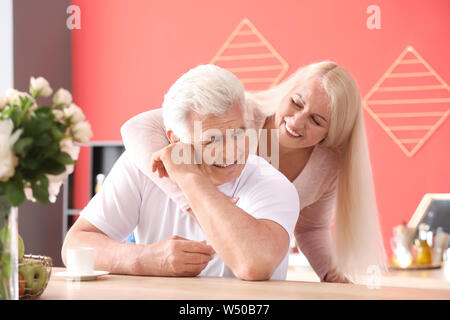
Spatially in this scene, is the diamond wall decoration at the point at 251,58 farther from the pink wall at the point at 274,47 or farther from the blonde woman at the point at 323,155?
the blonde woman at the point at 323,155

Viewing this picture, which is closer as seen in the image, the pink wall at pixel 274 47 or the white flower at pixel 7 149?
the white flower at pixel 7 149

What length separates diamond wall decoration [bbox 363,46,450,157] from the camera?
12.9 ft

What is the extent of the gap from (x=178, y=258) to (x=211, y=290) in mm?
219

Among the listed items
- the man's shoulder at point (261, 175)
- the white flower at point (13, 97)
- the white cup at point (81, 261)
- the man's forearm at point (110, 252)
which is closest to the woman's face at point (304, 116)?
the man's shoulder at point (261, 175)

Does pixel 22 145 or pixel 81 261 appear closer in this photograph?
pixel 22 145

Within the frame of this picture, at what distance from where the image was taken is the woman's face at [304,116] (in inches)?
82.3

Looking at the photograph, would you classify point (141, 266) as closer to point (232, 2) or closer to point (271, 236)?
point (271, 236)

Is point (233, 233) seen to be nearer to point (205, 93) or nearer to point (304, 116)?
point (205, 93)

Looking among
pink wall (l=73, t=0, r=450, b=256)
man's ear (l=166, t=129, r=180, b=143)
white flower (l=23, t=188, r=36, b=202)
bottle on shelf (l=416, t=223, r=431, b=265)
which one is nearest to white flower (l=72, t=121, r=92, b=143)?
white flower (l=23, t=188, r=36, b=202)

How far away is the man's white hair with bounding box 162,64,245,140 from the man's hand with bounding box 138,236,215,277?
0.33 meters

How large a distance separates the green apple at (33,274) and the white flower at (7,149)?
1.05ft

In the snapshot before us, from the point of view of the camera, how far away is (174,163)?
1.62m

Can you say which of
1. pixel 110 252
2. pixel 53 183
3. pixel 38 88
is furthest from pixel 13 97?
pixel 110 252
